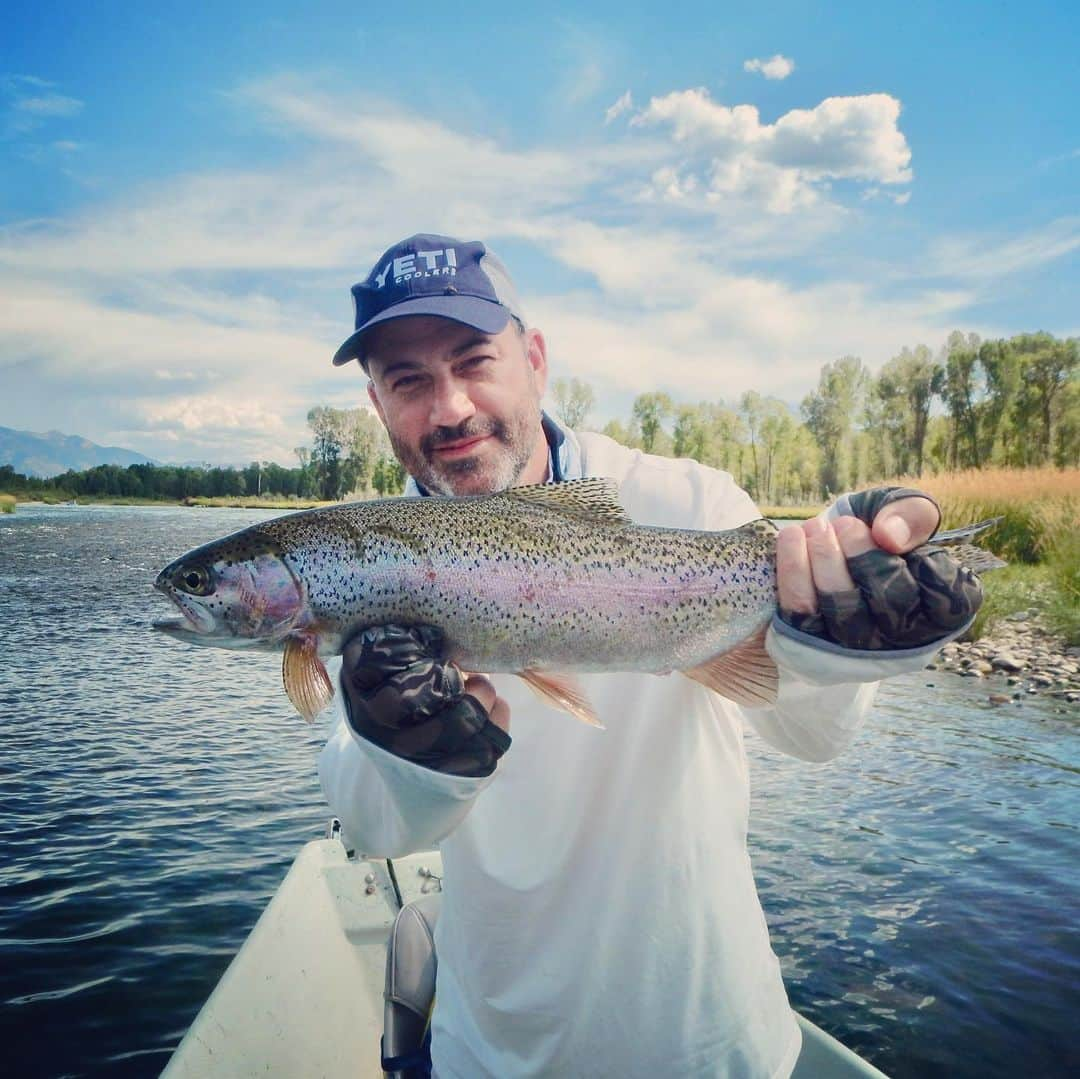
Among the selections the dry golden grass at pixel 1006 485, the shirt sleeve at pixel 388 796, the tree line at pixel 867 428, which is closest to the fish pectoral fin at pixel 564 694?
the shirt sleeve at pixel 388 796

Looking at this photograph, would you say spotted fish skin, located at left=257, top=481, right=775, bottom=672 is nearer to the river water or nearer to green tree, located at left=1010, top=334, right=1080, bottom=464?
the river water

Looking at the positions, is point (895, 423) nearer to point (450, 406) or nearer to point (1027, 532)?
point (1027, 532)

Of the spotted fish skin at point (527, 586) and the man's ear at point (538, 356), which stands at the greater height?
the man's ear at point (538, 356)

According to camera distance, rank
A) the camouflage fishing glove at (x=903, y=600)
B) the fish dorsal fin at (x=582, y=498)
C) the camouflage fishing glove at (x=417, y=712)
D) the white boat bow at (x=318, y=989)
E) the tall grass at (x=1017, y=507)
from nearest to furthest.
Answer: the camouflage fishing glove at (x=903, y=600), the camouflage fishing glove at (x=417, y=712), the fish dorsal fin at (x=582, y=498), the white boat bow at (x=318, y=989), the tall grass at (x=1017, y=507)

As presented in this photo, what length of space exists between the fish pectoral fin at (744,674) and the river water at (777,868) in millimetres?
4634

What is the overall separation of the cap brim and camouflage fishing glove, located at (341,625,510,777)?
1253mm

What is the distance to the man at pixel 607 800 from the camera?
242 cm

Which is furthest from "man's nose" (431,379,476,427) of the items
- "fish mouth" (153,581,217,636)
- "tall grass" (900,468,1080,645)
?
"tall grass" (900,468,1080,645)

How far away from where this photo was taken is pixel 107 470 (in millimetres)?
143625

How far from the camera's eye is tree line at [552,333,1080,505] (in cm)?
5562

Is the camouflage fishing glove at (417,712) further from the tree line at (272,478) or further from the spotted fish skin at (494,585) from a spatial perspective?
the tree line at (272,478)

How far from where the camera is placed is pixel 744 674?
266cm

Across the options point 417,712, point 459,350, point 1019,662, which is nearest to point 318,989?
point 417,712

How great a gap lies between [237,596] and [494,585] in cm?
84
